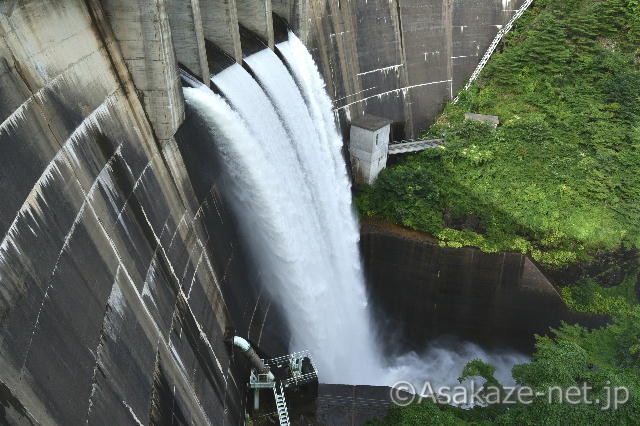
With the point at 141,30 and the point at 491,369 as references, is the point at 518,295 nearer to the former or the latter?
the point at 491,369

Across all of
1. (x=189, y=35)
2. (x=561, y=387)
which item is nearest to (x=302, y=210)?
(x=189, y=35)

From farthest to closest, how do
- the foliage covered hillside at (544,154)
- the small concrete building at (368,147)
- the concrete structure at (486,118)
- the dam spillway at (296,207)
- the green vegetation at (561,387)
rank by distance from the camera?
the concrete structure at (486,118) < the small concrete building at (368,147) < the foliage covered hillside at (544,154) < the dam spillway at (296,207) < the green vegetation at (561,387)

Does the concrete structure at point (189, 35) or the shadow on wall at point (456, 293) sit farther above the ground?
the concrete structure at point (189, 35)

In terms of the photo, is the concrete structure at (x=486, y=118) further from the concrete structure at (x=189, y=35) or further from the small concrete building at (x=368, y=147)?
the concrete structure at (x=189, y=35)

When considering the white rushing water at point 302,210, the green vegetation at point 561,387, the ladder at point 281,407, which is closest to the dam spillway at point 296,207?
the white rushing water at point 302,210

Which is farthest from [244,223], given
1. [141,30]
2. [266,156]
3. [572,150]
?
[572,150]

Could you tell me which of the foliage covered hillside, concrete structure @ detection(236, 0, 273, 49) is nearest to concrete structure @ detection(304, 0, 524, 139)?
the foliage covered hillside
